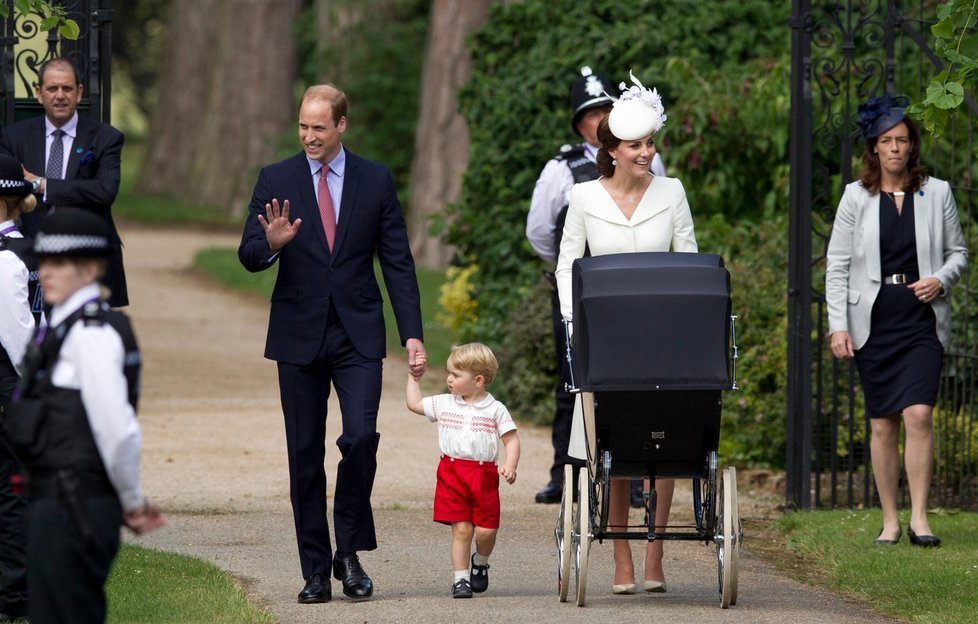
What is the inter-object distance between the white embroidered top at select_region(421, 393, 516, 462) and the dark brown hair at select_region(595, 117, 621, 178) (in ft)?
3.33

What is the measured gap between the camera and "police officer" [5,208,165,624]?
4.45 m

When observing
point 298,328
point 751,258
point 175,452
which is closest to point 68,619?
point 298,328

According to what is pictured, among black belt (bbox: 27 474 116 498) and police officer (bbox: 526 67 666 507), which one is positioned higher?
police officer (bbox: 526 67 666 507)

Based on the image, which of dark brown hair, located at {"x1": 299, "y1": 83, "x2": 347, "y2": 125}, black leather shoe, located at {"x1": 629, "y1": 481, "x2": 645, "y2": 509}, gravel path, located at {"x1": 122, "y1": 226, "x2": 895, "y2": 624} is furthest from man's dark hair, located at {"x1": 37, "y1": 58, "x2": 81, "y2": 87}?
black leather shoe, located at {"x1": 629, "y1": 481, "x2": 645, "y2": 509}

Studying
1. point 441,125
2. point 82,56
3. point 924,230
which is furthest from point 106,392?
point 441,125

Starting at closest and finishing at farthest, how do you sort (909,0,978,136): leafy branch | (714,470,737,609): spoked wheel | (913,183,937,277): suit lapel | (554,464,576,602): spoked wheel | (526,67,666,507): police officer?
(909,0,978,136): leafy branch, (714,470,737,609): spoked wheel, (554,464,576,602): spoked wheel, (913,183,937,277): suit lapel, (526,67,666,507): police officer

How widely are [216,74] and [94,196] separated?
83.7ft

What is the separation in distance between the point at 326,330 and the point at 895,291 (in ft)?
9.14

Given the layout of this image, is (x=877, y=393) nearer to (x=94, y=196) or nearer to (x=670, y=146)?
(x=94, y=196)

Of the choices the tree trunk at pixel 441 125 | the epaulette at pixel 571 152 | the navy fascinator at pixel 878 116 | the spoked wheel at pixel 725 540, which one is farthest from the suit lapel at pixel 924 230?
the tree trunk at pixel 441 125

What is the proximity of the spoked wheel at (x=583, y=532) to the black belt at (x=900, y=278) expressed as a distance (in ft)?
7.20

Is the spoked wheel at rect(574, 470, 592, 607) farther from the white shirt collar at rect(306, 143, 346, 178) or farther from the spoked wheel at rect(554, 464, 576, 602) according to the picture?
the white shirt collar at rect(306, 143, 346, 178)

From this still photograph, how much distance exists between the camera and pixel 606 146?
6.84 m

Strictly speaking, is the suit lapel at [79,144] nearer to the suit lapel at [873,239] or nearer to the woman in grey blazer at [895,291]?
the woman in grey blazer at [895,291]
